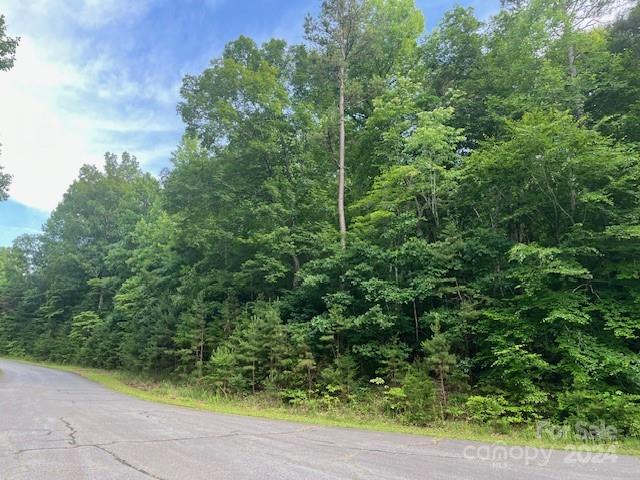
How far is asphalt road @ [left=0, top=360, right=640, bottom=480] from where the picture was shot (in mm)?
4930

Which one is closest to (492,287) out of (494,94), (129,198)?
(494,94)

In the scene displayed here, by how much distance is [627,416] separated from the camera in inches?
328

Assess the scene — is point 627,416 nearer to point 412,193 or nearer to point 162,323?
point 412,193

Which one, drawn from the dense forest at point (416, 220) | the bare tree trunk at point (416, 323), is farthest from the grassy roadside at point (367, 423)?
the bare tree trunk at point (416, 323)

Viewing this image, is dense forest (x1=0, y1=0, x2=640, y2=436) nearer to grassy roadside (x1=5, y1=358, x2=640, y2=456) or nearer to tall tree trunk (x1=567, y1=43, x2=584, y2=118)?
tall tree trunk (x1=567, y1=43, x2=584, y2=118)

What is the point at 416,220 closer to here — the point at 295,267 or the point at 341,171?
the point at 341,171

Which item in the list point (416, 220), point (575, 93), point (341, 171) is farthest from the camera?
point (341, 171)

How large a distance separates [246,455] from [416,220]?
9.62 meters

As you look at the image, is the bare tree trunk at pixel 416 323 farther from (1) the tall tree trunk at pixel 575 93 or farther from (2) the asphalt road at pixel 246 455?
(1) the tall tree trunk at pixel 575 93

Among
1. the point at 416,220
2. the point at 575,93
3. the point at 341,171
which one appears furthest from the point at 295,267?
the point at 575,93

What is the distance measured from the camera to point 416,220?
13547mm

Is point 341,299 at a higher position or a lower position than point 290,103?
lower

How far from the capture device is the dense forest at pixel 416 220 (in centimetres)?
1007

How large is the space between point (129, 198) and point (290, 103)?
2893 cm
